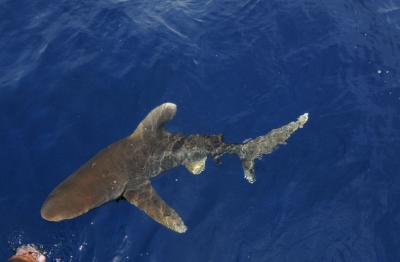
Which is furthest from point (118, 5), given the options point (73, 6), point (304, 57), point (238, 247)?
point (238, 247)

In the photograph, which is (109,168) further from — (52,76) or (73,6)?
(73,6)

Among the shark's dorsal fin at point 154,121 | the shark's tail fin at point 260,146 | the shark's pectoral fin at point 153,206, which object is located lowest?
the shark's pectoral fin at point 153,206

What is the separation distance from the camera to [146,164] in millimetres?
9477

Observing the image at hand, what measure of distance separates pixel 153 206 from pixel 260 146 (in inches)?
154

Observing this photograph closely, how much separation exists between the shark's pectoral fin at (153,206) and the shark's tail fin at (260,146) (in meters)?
2.76

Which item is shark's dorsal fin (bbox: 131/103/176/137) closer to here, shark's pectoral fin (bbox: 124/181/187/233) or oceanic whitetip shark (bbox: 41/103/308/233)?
oceanic whitetip shark (bbox: 41/103/308/233)

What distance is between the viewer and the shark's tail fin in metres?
10.4

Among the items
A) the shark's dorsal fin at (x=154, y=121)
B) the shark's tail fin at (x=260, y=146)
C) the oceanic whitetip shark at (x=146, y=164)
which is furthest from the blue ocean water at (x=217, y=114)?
the shark's dorsal fin at (x=154, y=121)

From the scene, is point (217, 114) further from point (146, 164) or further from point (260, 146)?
point (146, 164)

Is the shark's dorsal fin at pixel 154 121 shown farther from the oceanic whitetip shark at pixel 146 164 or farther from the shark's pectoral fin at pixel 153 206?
the shark's pectoral fin at pixel 153 206

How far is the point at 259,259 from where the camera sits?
912 cm

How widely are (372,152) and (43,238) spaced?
10.7 m

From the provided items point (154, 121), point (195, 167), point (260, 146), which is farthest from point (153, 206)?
point (260, 146)

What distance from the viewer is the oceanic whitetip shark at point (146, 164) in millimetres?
7986
